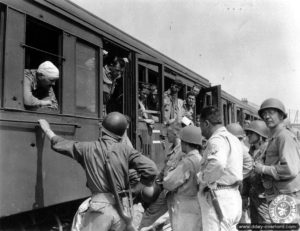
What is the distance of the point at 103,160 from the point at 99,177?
0.14 m

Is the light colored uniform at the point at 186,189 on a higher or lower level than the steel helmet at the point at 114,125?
lower

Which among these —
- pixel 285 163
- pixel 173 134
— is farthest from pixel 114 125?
pixel 285 163

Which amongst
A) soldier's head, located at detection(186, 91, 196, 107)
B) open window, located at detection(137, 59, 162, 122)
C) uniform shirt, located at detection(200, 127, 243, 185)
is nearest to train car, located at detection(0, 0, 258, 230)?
open window, located at detection(137, 59, 162, 122)

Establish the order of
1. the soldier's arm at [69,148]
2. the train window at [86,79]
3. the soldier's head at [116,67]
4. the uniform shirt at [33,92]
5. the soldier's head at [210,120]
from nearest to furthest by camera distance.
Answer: the soldier's arm at [69,148] < the soldier's head at [210,120] < the uniform shirt at [33,92] < the train window at [86,79] < the soldier's head at [116,67]

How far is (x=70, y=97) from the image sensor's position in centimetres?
388

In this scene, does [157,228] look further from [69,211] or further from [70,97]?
[70,97]

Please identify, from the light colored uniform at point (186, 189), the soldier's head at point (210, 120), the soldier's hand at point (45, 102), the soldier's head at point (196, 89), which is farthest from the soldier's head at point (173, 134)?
the soldier's head at point (196, 89)

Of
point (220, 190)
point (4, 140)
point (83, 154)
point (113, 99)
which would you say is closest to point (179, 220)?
point (220, 190)

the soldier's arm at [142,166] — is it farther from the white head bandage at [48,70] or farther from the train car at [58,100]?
the white head bandage at [48,70]

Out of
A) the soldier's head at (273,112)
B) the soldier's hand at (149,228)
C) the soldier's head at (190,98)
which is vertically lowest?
the soldier's hand at (149,228)

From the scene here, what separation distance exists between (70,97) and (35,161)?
90cm

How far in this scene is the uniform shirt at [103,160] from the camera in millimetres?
2859

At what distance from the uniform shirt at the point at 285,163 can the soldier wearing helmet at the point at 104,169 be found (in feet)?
3.85

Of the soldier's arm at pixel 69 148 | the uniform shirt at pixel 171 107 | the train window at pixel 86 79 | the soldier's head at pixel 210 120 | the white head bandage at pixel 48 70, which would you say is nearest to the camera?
the soldier's arm at pixel 69 148
